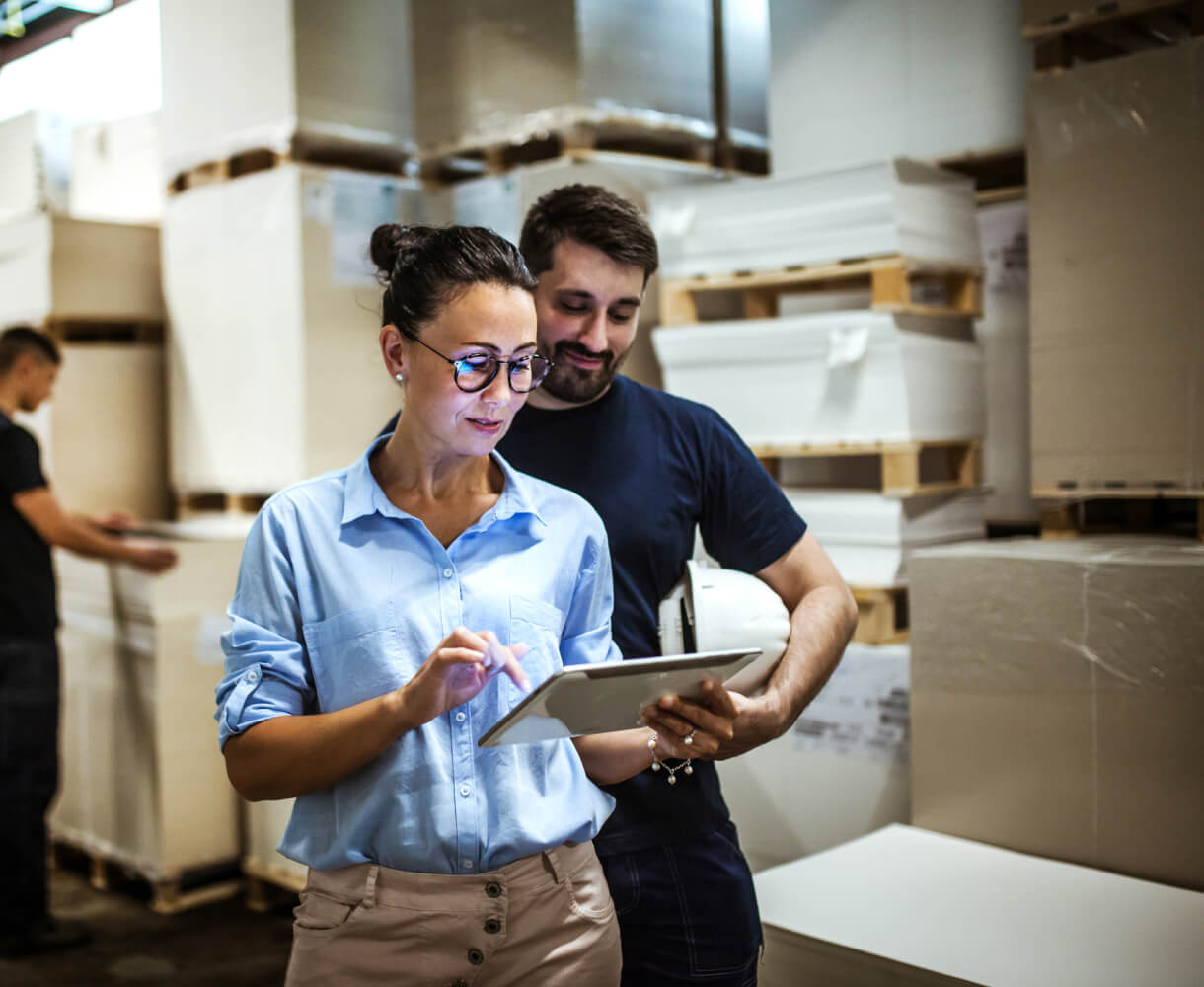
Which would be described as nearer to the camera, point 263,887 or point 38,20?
point 38,20

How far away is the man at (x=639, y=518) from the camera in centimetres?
215

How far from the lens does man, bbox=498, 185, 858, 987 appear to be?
2.15 m

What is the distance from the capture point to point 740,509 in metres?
2.31

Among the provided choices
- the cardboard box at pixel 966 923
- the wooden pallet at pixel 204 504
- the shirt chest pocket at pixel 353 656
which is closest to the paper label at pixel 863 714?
the cardboard box at pixel 966 923

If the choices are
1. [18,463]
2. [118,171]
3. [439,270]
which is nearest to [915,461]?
[439,270]

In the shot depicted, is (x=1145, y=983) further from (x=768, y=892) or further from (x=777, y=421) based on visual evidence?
(x=777, y=421)

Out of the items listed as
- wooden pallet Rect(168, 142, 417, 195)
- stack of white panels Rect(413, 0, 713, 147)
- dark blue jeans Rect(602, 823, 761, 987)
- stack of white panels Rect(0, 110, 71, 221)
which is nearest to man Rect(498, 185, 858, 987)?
dark blue jeans Rect(602, 823, 761, 987)

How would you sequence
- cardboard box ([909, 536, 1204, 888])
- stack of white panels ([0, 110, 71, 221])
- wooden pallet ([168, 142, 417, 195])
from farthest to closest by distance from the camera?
1. stack of white panels ([0, 110, 71, 221])
2. wooden pallet ([168, 142, 417, 195])
3. cardboard box ([909, 536, 1204, 888])

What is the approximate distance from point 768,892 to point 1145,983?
32.1 inches

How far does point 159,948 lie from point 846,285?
328 centimetres

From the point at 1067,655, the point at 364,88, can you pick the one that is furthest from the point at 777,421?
the point at 364,88

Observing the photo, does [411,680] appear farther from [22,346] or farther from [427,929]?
[22,346]

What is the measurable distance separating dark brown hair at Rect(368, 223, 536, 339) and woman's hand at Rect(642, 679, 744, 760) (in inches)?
23.5

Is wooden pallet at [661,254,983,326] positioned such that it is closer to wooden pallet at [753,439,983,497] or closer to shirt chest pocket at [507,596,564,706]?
wooden pallet at [753,439,983,497]
